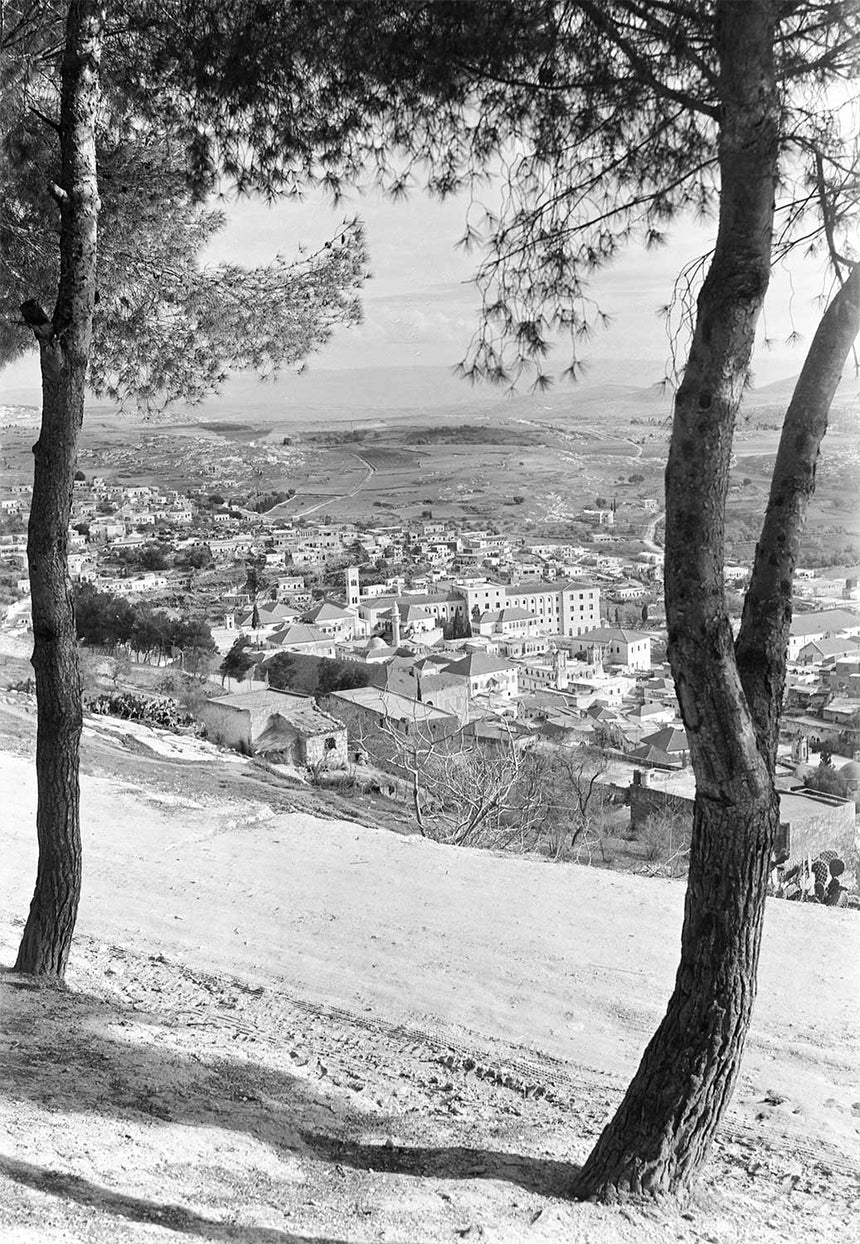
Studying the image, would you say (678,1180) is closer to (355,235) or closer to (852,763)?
(355,235)

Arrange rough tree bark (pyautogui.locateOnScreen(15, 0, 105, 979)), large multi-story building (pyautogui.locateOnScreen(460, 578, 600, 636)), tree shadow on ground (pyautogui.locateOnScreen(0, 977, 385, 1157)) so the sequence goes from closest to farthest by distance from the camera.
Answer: tree shadow on ground (pyautogui.locateOnScreen(0, 977, 385, 1157)) → rough tree bark (pyautogui.locateOnScreen(15, 0, 105, 979)) → large multi-story building (pyautogui.locateOnScreen(460, 578, 600, 636))

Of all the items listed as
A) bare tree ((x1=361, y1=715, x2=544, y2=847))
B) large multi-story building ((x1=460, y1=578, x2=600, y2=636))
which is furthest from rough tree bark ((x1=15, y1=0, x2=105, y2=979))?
large multi-story building ((x1=460, y1=578, x2=600, y2=636))

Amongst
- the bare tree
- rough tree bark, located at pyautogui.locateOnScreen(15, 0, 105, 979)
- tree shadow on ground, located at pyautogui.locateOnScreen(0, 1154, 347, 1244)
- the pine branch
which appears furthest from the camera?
the bare tree

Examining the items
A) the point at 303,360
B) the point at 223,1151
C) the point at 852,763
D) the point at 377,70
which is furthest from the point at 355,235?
the point at 852,763

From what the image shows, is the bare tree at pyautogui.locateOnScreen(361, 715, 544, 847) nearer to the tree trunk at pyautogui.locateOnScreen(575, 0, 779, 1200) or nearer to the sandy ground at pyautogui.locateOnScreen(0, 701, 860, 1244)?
the sandy ground at pyautogui.locateOnScreen(0, 701, 860, 1244)

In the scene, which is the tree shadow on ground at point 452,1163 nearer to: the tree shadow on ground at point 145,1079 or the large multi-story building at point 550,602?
the tree shadow on ground at point 145,1079

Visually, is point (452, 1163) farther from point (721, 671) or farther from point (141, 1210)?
point (721, 671)

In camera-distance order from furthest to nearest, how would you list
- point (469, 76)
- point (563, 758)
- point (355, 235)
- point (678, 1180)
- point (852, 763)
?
point (563, 758), point (852, 763), point (355, 235), point (469, 76), point (678, 1180)

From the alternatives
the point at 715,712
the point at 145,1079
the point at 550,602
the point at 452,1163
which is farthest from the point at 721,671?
the point at 550,602
